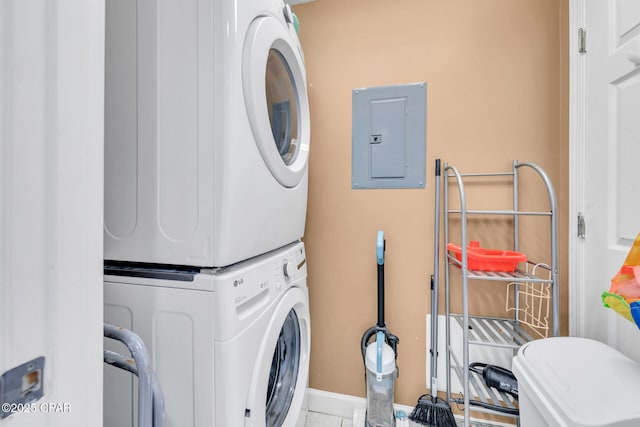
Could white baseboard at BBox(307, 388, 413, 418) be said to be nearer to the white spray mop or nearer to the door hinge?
the white spray mop

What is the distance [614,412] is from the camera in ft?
1.70

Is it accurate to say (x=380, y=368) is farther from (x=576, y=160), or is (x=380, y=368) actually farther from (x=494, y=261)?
(x=576, y=160)

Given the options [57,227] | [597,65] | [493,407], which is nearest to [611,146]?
[597,65]

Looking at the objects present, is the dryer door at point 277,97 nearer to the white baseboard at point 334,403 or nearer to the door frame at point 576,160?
the door frame at point 576,160

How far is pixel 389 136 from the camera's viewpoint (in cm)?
139

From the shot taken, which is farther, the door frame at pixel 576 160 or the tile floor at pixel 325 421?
the tile floor at pixel 325 421

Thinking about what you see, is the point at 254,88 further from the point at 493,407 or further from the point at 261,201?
the point at 493,407

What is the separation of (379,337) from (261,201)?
84 cm

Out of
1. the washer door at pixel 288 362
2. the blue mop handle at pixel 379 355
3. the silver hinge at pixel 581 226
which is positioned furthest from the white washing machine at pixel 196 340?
the silver hinge at pixel 581 226

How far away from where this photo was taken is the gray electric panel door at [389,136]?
136 centimetres

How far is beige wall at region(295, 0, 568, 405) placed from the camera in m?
1.23

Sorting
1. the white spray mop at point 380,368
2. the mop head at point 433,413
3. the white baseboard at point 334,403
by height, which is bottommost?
the white baseboard at point 334,403

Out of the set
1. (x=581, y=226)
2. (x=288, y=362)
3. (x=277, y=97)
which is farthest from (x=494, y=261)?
(x=277, y=97)

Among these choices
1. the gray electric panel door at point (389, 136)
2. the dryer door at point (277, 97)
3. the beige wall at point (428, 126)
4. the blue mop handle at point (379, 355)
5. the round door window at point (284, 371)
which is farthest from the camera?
the gray electric panel door at point (389, 136)
